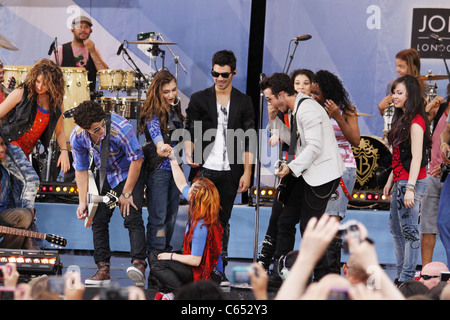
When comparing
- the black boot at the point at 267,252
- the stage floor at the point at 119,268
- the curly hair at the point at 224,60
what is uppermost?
the curly hair at the point at 224,60

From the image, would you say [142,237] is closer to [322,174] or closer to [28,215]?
[28,215]

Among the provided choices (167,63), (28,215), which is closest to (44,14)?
(167,63)

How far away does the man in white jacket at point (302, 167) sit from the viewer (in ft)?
15.1

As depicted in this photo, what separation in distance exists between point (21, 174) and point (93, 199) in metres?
0.94

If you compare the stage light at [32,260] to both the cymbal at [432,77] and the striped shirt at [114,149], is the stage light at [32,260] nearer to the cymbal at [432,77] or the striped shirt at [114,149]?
the striped shirt at [114,149]

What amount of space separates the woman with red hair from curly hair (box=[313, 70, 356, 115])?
1.33 m

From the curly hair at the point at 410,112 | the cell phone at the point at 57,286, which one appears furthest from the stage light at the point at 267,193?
the cell phone at the point at 57,286

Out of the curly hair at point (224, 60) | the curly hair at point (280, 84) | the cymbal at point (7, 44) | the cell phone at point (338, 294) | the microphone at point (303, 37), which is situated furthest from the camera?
the cymbal at point (7, 44)

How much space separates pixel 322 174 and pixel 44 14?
13.2 feet

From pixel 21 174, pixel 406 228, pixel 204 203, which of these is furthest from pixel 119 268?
pixel 406 228

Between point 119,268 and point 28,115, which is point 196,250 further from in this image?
point 28,115

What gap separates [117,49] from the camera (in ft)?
23.9

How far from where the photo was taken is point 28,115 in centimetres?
549

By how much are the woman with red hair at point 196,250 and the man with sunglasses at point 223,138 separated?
67 centimetres
